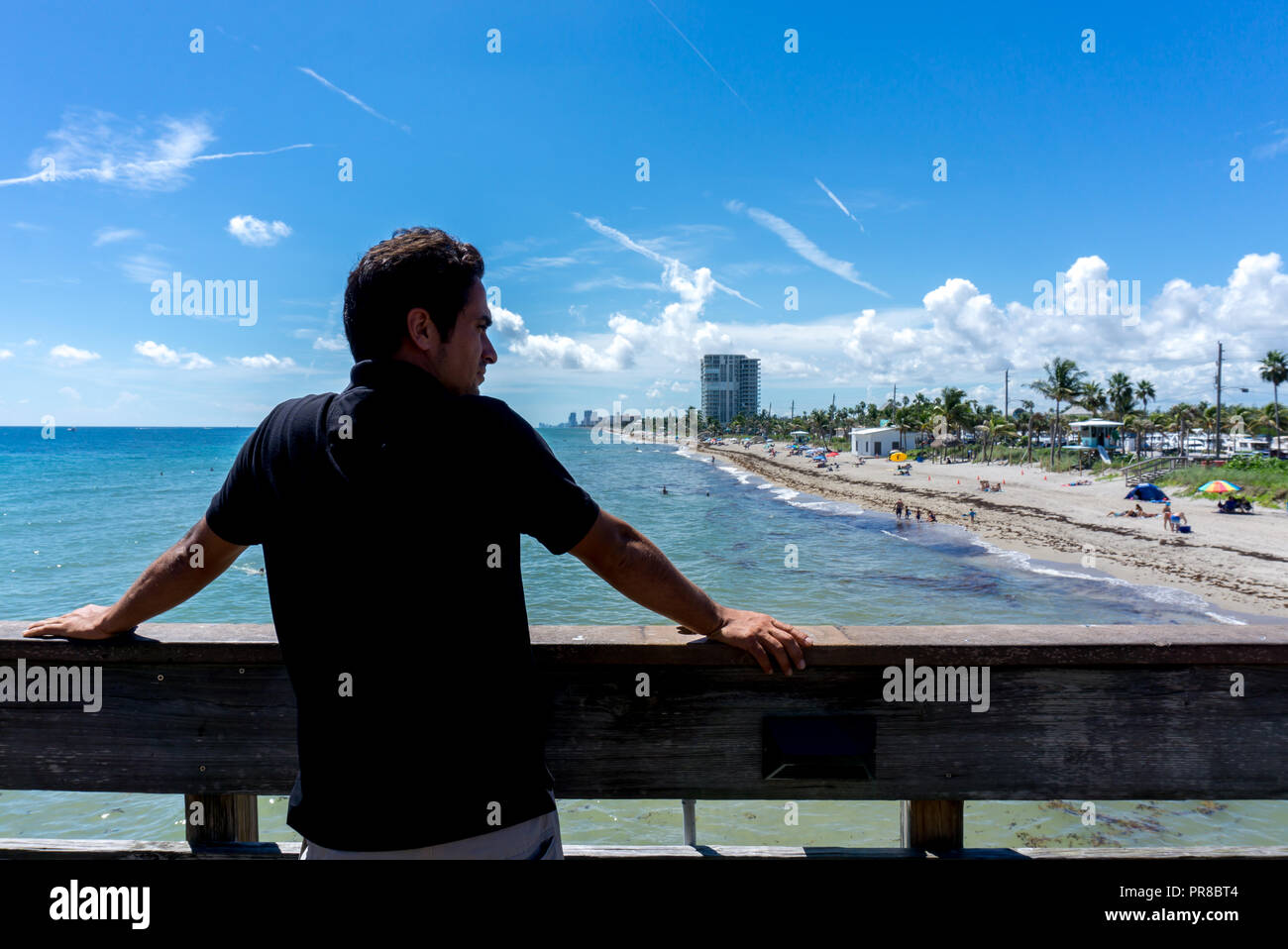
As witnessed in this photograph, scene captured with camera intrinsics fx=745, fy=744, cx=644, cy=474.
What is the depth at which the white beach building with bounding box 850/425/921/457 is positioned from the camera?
106562 mm

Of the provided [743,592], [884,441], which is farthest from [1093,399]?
[743,592]

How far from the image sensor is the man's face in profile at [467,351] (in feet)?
5.31

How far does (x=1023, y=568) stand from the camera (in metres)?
27.2

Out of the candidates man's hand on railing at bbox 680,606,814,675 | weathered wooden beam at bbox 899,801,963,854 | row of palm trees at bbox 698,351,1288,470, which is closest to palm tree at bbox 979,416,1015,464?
row of palm trees at bbox 698,351,1288,470

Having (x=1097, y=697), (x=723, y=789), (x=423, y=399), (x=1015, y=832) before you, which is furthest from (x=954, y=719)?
(x=1015, y=832)

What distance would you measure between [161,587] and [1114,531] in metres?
39.6

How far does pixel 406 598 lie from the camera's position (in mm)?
1399

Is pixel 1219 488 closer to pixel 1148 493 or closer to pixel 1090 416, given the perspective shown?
pixel 1148 493

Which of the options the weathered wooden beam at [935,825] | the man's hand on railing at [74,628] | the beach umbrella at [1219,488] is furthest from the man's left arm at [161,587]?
the beach umbrella at [1219,488]

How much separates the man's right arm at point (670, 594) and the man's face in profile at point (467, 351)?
1.40 feet

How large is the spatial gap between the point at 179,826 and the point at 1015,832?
31.4 ft

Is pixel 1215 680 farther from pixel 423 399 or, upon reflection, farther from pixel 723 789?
pixel 423 399

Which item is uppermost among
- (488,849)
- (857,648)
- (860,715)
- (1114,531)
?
(857,648)

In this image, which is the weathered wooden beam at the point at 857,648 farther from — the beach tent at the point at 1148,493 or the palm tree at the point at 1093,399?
the palm tree at the point at 1093,399
